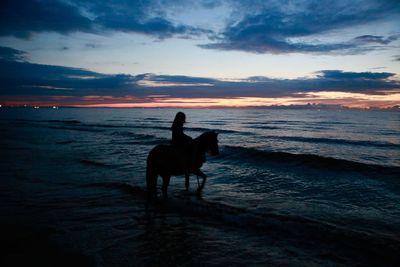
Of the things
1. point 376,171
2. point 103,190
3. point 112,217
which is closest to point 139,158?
point 103,190

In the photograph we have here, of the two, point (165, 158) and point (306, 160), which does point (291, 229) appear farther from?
point (306, 160)

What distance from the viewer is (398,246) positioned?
18.2 feet

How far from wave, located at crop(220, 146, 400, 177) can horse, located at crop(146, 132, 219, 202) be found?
8.37 meters

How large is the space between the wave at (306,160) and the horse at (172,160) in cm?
837

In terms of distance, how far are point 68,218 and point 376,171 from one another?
43.9 feet

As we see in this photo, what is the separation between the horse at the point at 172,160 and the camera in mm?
7750

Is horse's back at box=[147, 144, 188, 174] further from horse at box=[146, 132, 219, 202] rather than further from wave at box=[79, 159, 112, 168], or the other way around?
wave at box=[79, 159, 112, 168]

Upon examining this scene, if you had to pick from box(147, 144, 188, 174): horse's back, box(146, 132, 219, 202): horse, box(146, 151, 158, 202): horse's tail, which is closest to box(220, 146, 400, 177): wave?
box(146, 132, 219, 202): horse

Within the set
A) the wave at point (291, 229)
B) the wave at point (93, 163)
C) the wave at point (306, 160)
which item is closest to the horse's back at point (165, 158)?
the wave at point (291, 229)

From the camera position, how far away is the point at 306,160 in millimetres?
16125

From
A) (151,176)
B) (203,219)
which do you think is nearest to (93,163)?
(151,176)

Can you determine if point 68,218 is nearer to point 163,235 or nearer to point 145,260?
point 163,235

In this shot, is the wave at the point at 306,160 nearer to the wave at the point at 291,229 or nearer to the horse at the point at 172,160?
the horse at the point at 172,160

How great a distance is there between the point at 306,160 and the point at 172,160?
34.7ft
